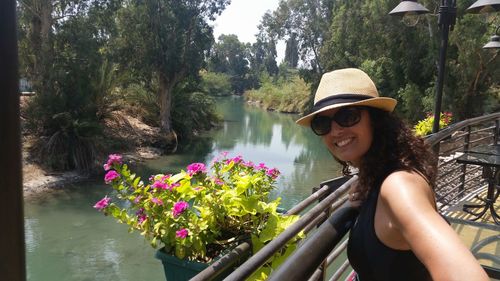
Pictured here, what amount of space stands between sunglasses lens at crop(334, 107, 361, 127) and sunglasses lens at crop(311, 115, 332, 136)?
4 cm

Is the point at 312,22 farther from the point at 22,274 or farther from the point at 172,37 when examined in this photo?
the point at 22,274

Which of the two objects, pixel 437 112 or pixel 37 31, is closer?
pixel 437 112

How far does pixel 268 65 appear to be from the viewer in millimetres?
76188

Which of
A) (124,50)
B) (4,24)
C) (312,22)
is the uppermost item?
(312,22)

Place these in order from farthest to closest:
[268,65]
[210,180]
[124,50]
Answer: [268,65] < [124,50] < [210,180]

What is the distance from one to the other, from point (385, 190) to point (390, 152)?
277mm

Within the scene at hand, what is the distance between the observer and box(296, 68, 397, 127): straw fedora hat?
4.16ft

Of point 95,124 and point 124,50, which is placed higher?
point 124,50

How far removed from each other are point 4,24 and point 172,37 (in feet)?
61.3

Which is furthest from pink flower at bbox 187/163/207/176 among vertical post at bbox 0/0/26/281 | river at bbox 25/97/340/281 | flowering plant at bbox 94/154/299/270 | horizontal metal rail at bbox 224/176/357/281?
river at bbox 25/97/340/281

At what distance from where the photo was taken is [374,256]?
1.12 m

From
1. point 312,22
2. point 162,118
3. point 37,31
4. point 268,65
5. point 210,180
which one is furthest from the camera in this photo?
point 268,65

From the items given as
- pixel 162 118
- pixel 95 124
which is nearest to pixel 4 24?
pixel 95 124

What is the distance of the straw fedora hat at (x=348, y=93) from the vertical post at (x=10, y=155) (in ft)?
3.05
